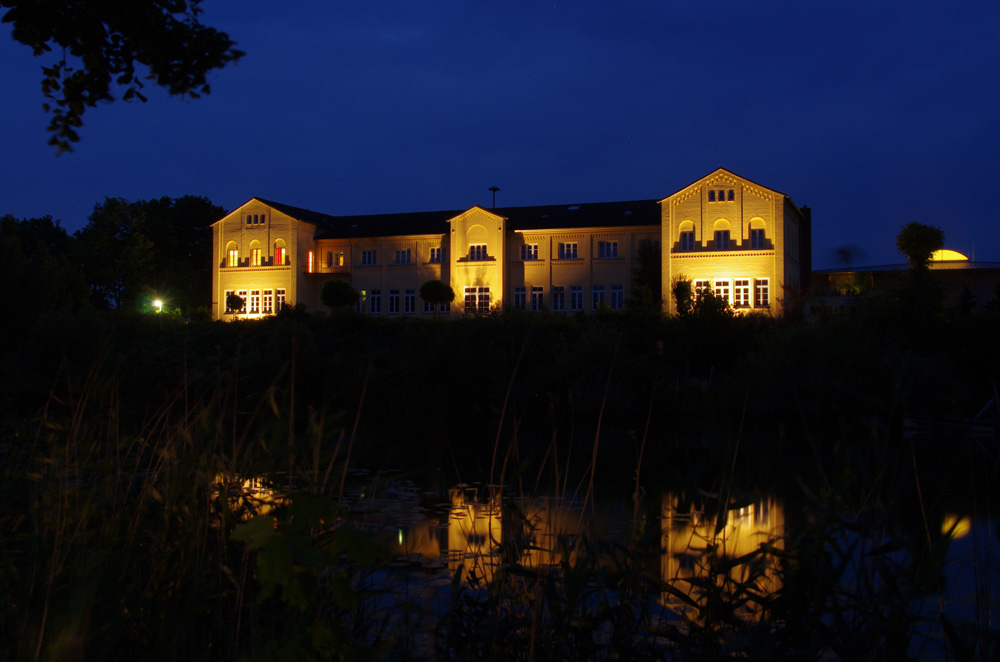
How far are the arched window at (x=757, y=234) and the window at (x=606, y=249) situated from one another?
7468 mm

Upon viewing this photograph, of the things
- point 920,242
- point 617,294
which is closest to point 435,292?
point 617,294

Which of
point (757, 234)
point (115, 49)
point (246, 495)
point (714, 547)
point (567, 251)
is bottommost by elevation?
point (714, 547)

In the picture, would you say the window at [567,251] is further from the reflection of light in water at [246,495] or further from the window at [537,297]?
the reflection of light in water at [246,495]

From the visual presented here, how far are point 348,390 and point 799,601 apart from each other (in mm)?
24994

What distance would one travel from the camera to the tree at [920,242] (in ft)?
117

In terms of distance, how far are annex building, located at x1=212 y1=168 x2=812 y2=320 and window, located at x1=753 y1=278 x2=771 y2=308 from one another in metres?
0.05

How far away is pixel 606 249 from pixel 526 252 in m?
4.35

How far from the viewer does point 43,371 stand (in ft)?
93.8

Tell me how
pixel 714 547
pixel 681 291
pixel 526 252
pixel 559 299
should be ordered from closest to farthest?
pixel 714 547 < pixel 681 291 < pixel 559 299 < pixel 526 252

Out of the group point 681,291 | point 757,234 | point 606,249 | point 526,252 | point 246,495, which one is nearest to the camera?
point 246,495

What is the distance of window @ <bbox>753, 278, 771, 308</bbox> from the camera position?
131ft

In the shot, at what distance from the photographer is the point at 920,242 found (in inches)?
1414

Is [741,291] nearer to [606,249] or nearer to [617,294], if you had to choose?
[617,294]

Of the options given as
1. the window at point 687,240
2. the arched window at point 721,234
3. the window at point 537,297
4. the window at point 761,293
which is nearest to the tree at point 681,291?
the window at point 687,240
